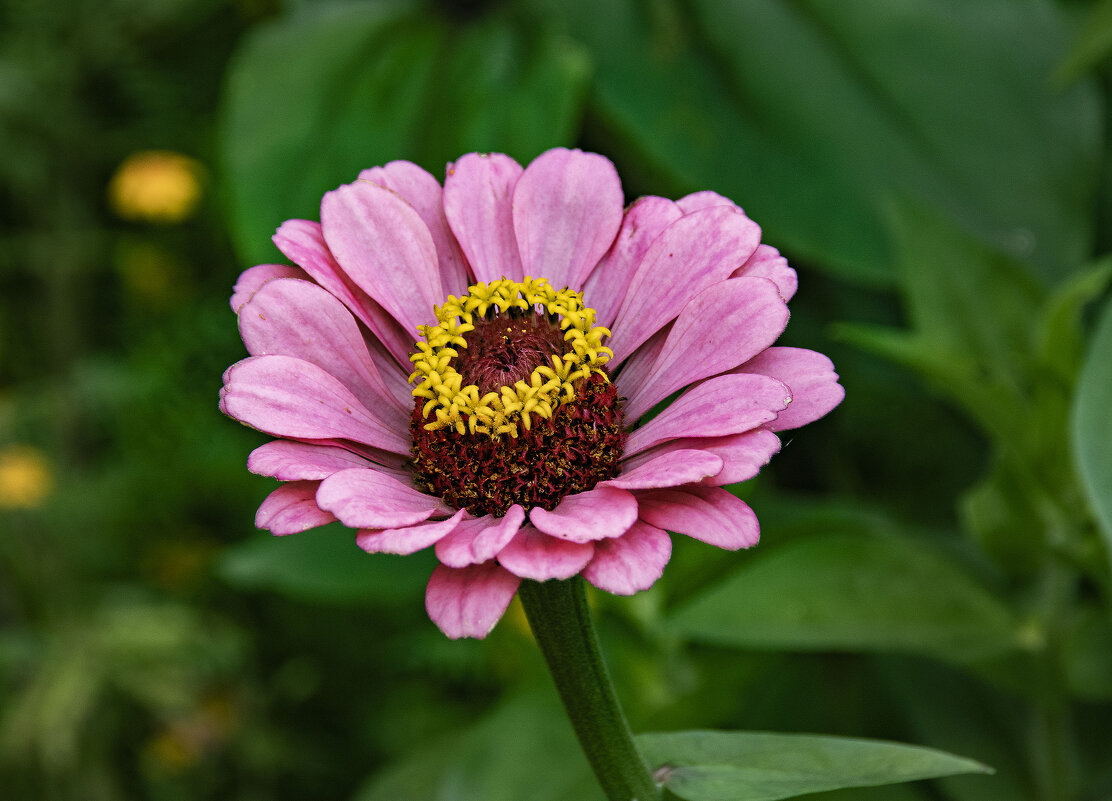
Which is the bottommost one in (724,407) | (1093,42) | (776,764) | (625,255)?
(776,764)

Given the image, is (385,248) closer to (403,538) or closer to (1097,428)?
(403,538)

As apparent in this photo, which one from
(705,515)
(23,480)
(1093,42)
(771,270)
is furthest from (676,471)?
(23,480)

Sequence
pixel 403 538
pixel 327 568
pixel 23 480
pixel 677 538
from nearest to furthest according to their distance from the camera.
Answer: pixel 403 538, pixel 677 538, pixel 327 568, pixel 23 480

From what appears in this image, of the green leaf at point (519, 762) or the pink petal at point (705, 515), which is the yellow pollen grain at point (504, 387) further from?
the green leaf at point (519, 762)

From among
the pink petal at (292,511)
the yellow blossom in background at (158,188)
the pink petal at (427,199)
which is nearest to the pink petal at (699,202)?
the pink petal at (427,199)

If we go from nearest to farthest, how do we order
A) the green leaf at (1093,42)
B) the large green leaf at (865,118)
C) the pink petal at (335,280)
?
the pink petal at (335,280), the green leaf at (1093,42), the large green leaf at (865,118)

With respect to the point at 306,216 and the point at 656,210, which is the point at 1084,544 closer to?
the point at 656,210

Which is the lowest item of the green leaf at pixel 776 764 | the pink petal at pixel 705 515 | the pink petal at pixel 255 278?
the green leaf at pixel 776 764
